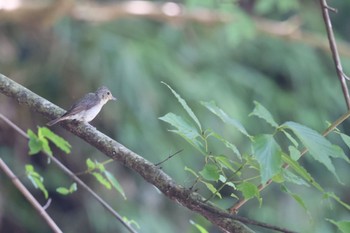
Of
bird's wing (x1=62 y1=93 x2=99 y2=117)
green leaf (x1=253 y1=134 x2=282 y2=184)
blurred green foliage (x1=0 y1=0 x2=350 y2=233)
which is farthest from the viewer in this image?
blurred green foliage (x1=0 y1=0 x2=350 y2=233)

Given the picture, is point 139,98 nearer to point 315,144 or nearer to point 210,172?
point 210,172

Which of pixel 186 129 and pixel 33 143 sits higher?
pixel 186 129

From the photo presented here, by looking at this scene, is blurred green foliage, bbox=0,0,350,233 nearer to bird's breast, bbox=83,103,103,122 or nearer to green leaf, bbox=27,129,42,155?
bird's breast, bbox=83,103,103,122

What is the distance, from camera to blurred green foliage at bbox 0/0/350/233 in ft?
20.8

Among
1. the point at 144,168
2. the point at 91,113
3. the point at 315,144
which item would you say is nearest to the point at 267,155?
the point at 315,144

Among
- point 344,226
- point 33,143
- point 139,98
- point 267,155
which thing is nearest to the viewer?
point 267,155

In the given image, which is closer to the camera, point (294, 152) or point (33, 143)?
point (294, 152)

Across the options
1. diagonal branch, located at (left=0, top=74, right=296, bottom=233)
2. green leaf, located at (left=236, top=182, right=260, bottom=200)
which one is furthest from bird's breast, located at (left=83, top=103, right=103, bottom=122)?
green leaf, located at (left=236, top=182, right=260, bottom=200)

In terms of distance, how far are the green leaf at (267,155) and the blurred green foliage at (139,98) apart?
4.22 m

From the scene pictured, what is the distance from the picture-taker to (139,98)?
20.8ft

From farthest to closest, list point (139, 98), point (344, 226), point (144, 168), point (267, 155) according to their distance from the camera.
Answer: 1. point (139, 98)
2. point (144, 168)
3. point (344, 226)
4. point (267, 155)

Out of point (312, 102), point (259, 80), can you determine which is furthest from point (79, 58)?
point (312, 102)

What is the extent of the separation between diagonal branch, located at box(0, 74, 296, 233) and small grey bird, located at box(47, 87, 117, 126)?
0.05 metres

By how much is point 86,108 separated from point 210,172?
3.87 ft
